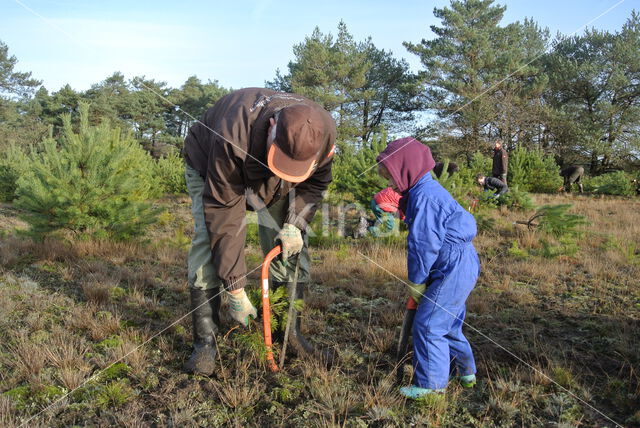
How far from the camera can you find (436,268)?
2.52 metres

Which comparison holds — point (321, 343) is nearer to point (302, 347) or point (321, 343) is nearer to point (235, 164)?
point (302, 347)

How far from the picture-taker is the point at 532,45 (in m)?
30.5

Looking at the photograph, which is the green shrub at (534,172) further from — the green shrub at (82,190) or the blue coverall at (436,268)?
the blue coverall at (436,268)

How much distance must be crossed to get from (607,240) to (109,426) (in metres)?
7.56

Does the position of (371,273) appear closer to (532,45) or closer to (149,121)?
(532,45)

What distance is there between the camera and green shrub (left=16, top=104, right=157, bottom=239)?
19.7 feet

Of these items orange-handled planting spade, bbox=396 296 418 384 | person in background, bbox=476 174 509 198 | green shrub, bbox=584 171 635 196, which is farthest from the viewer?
green shrub, bbox=584 171 635 196

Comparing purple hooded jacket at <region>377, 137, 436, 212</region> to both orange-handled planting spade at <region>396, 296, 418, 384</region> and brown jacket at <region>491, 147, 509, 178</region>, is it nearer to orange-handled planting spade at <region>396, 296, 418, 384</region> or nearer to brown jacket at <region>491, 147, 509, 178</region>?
orange-handled planting spade at <region>396, 296, 418, 384</region>

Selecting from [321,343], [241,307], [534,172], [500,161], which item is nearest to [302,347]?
[321,343]

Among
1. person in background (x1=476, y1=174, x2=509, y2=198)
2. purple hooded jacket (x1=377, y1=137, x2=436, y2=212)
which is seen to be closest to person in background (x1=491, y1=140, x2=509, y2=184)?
person in background (x1=476, y1=174, x2=509, y2=198)

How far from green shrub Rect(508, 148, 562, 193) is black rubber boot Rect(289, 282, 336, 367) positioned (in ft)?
46.0

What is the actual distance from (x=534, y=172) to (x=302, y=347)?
14.9 meters

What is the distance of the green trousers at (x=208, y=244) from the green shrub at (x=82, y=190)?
4032 millimetres

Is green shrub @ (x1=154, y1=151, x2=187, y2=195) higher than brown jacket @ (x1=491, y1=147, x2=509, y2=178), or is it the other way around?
brown jacket @ (x1=491, y1=147, x2=509, y2=178)
